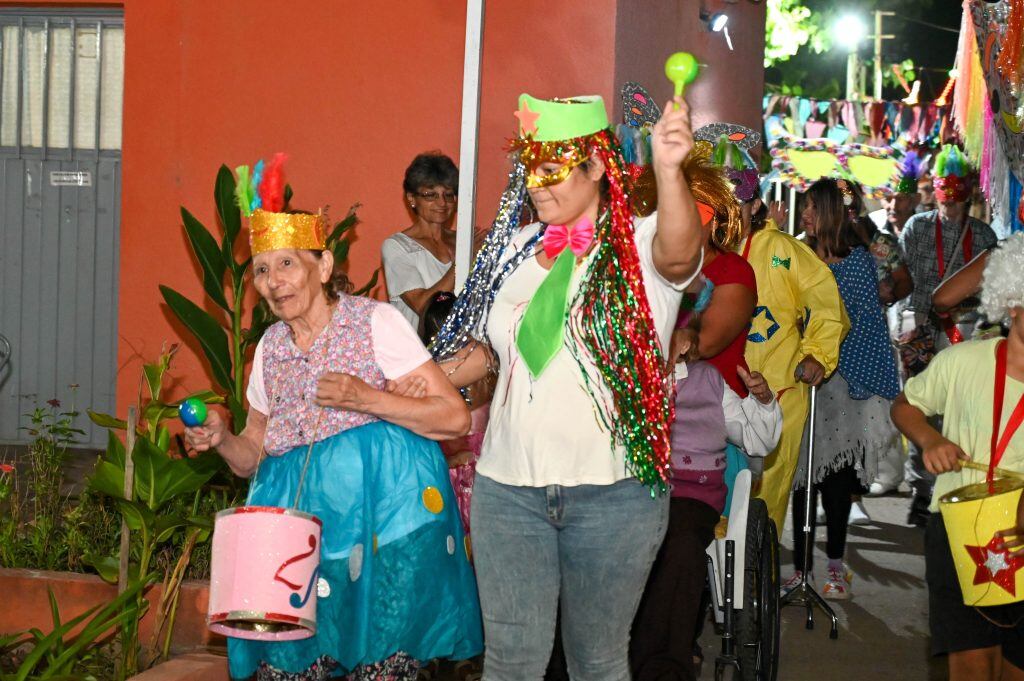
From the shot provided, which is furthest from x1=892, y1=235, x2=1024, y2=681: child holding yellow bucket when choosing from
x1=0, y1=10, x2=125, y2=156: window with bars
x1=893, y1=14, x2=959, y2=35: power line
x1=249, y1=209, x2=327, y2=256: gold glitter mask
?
x1=893, y1=14, x2=959, y2=35: power line

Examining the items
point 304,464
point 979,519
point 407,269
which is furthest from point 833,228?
point 304,464

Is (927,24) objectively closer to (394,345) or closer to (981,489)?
(981,489)

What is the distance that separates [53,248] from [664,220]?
6.12m

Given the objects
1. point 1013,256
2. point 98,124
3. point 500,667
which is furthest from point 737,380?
point 98,124

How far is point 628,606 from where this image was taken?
138 inches

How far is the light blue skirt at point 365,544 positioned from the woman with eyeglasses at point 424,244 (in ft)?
7.06

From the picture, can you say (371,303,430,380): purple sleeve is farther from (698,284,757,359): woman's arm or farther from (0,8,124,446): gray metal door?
(0,8,124,446): gray metal door

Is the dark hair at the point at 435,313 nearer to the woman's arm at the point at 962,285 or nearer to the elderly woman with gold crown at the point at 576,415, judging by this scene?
the elderly woman with gold crown at the point at 576,415

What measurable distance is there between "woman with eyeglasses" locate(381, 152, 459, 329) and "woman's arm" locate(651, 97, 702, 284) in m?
3.04

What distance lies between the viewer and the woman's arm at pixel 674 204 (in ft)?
9.96

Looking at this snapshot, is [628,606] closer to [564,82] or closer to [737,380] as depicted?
[737,380]

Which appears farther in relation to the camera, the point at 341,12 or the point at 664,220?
the point at 341,12

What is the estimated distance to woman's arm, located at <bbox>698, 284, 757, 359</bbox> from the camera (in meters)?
5.23

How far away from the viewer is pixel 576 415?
11.2 feet
